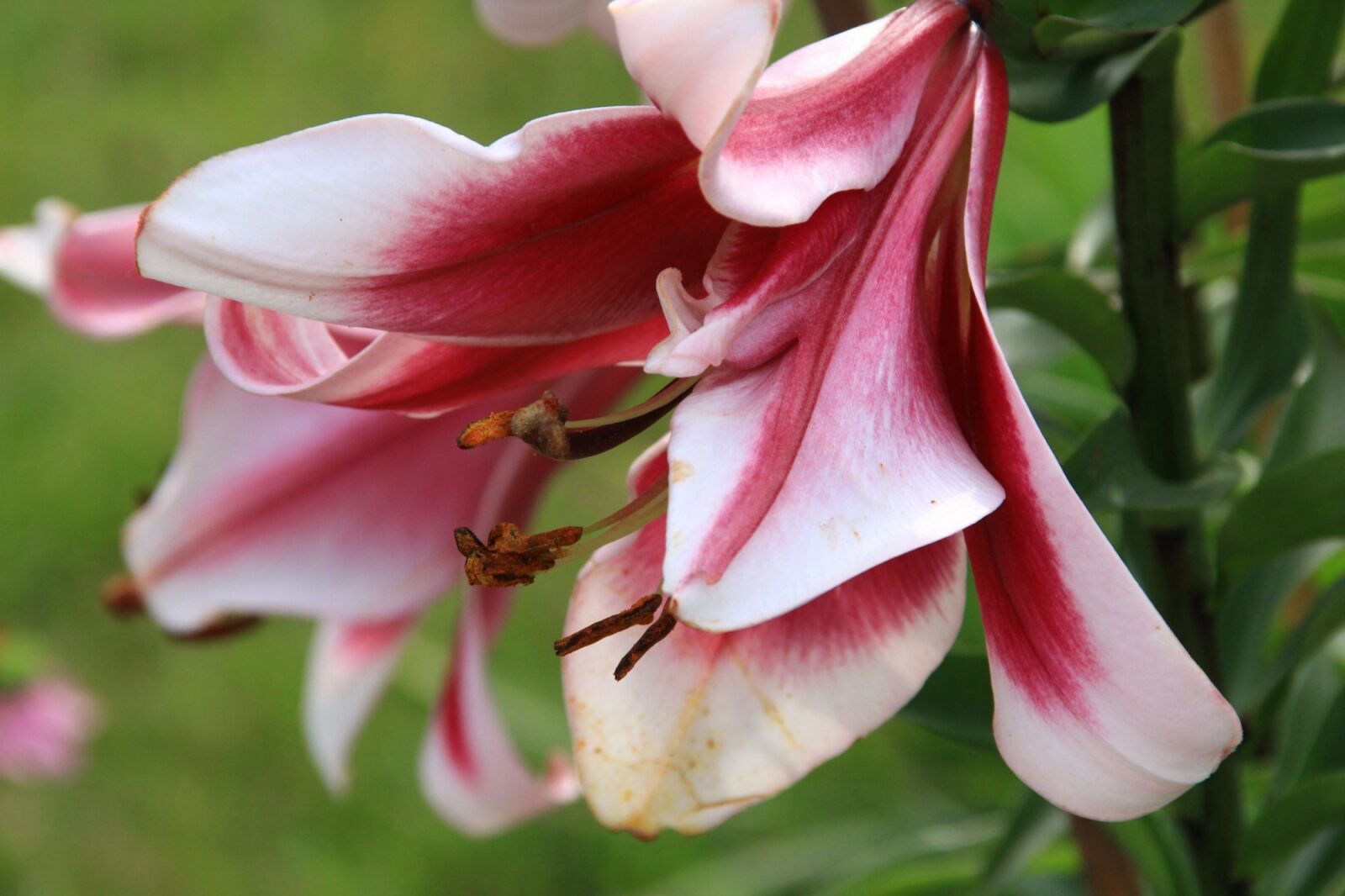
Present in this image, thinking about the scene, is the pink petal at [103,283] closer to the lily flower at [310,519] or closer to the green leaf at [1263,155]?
the lily flower at [310,519]

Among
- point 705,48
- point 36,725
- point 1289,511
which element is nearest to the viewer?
point 705,48

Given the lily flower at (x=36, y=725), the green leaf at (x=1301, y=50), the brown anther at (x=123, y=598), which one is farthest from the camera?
the lily flower at (x=36, y=725)

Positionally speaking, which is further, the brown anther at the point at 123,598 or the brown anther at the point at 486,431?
the brown anther at the point at 123,598

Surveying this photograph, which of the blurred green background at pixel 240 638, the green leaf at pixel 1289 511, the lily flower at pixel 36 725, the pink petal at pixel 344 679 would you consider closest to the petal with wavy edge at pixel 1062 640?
the green leaf at pixel 1289 511

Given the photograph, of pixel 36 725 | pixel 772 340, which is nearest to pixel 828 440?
pixel 772 340

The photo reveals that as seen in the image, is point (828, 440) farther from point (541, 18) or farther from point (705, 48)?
point (541, 18)

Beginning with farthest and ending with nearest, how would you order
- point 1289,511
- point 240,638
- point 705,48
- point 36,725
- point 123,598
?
point 36,725 < point 240,638 < point 123,598 < point 1289,511 < point 705,48
